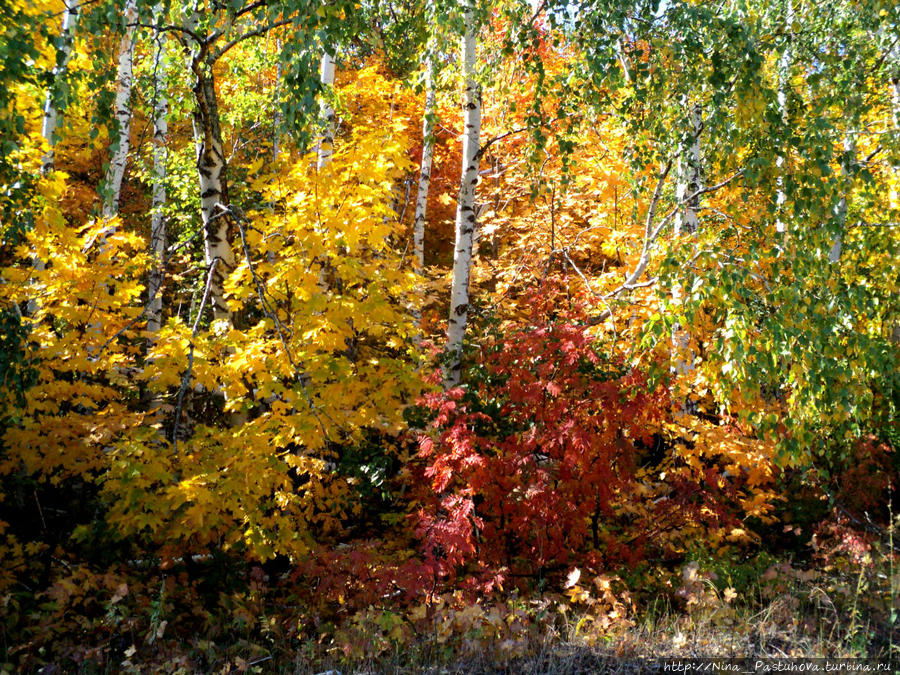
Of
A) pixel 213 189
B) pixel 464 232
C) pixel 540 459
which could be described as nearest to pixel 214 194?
pixel 213 189

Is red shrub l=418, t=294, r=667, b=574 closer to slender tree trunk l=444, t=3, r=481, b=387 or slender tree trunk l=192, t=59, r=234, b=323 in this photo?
slender tree trunk l=444, t=3, r=481, b=387

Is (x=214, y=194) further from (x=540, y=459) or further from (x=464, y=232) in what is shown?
(x=540, y=459)

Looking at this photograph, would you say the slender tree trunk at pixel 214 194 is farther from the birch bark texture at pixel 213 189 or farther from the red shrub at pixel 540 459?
the red shrub at pixel 540 459

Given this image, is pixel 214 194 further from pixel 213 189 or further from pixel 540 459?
pixel 540 459

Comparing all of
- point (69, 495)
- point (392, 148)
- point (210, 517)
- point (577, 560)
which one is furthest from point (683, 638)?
point (69, 495)

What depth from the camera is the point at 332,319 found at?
5094mm

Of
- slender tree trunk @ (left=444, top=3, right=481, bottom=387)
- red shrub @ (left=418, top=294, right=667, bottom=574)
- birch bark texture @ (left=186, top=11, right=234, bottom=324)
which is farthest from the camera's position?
slender tree trunk @ (left=444, top=3, right=481, bottom=387)

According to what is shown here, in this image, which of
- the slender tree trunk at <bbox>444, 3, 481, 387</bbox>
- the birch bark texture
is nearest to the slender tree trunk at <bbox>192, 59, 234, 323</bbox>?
the birch bark texture

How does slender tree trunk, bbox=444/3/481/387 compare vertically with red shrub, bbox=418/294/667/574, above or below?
above

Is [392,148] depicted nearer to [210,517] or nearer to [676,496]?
[210,517]

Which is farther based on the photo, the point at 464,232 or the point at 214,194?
the point at 464,232

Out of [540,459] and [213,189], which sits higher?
[213,189]

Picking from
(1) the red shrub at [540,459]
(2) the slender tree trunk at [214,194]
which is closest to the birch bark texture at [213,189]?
(2) the slender tree trunk at [214,194]

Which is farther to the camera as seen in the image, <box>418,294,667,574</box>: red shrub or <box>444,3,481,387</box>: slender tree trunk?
<box>444,3,481,387</box>: slender tree trunk
